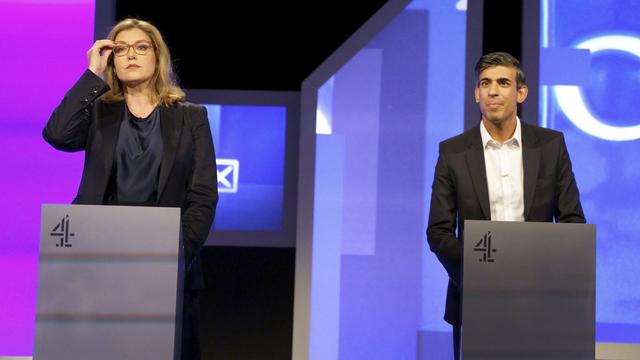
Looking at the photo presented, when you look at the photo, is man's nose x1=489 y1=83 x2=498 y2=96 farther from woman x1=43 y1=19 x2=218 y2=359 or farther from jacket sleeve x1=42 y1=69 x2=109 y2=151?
jacket sleeve x1=42 y1=69 x2=109 y2=151

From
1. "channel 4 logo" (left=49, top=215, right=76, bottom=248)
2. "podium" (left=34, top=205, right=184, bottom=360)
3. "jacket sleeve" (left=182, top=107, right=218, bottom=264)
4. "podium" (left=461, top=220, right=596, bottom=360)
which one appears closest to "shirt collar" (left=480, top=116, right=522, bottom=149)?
"podium" (left=461, top=220, right=596, bottom=360)

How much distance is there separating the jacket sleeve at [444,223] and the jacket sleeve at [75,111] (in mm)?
1088

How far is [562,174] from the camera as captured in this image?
2.79 meters

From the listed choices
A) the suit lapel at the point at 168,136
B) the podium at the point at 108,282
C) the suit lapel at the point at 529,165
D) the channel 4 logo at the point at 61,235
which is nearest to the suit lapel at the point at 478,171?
the suit lapel at the point at 529,165

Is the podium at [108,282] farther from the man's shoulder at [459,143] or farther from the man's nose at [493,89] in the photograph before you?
the man's nose at [493,89]

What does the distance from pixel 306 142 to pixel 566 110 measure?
121 cm

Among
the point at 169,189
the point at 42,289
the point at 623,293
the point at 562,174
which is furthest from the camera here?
the point at 623,293

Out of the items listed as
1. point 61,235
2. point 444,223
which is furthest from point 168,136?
point 444,223

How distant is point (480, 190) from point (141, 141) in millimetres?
1066

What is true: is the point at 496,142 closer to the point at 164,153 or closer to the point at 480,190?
the point at 480,190

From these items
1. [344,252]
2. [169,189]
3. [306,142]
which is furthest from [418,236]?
[169,189]

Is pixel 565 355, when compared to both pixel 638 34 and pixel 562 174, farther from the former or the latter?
pixel 638 34

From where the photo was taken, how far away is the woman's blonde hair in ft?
8.79

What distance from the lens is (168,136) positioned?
8.40 feet
